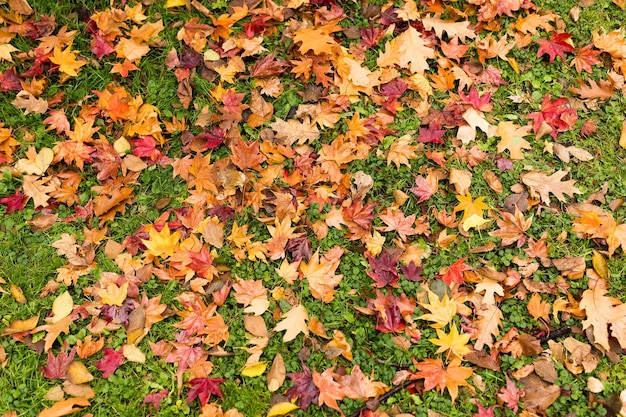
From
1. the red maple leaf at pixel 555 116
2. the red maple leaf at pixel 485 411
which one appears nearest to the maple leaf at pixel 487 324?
the red maple leaf at pixel 485 411

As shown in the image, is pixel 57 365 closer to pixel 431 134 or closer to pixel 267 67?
pixel 267 67

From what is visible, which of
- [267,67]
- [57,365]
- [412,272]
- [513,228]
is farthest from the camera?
[267,67]

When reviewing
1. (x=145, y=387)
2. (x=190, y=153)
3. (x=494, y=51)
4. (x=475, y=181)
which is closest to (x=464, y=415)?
(x=475, y=181)

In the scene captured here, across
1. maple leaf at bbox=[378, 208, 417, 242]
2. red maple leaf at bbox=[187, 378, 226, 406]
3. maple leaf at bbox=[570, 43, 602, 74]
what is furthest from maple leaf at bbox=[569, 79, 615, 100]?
red maple leaf at bbox=[187, 378, 226, 406]

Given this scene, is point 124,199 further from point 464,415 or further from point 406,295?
point 464,415

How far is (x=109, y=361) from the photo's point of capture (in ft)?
8.28

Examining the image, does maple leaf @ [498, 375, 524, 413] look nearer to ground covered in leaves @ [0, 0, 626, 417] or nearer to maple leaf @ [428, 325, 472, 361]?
ground covered in leaves @ [0, 0, 626, 417]

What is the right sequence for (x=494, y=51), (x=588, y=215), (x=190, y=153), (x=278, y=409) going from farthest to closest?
(x=494, y=51)
(x=190, y=153)
(x=588, y=215)
(x=278, y=409)

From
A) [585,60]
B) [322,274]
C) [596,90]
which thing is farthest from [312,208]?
[585,60]

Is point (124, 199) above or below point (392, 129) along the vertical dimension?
below

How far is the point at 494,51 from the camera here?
11.3ft

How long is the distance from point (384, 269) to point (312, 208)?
1.70ft

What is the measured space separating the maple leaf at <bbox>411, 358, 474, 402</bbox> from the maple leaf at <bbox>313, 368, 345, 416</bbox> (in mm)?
359

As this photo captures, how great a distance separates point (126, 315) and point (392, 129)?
183cm
